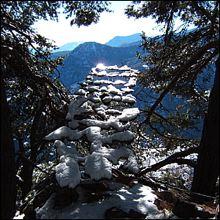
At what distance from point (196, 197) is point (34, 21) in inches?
246

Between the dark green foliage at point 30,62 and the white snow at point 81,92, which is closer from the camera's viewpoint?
the white snow at point 81,92

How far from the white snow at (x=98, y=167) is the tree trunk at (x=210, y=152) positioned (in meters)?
2.77

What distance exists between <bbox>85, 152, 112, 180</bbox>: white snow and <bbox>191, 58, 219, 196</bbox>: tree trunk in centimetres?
277

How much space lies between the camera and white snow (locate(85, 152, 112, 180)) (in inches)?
115

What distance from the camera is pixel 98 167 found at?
300 cm

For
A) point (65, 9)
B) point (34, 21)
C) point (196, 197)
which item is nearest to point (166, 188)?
point (196, 197)

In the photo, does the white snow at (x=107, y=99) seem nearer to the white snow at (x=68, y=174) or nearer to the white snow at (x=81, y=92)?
the white snow at (x=81, y=92)

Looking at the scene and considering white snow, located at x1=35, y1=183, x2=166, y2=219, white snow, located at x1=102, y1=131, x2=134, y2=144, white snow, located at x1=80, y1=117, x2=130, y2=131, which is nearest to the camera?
white snow, located at x1=35, y1=183, x2=166, y2=219

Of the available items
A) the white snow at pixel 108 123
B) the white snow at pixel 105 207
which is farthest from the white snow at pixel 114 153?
the white snow at pixel 105 207

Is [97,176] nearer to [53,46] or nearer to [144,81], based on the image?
[144,81]

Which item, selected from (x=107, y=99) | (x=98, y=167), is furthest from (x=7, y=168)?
(x=98, y=167)

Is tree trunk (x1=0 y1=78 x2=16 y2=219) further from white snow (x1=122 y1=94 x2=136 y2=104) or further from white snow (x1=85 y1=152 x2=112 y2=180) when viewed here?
white snow (x1=85 y1=152 x2=112 y2=180)

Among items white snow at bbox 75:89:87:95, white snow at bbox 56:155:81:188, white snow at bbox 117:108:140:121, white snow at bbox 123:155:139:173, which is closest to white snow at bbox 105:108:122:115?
white snow at bbox 117:108:140:121

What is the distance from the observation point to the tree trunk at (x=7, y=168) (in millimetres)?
4316
